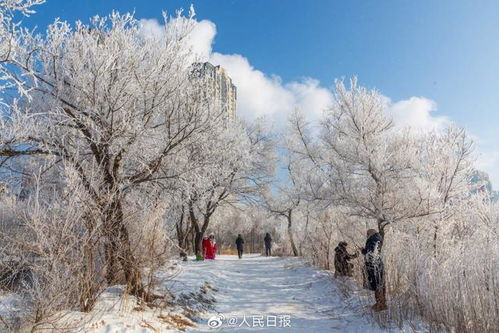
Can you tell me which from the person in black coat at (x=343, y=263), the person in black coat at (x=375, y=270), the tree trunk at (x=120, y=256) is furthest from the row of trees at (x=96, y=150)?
the person in black coat at (x=343, y=263)

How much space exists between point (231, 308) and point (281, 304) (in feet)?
3.63

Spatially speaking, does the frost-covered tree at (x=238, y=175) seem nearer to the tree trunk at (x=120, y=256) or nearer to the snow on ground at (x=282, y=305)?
the snow on ground at (x=282, y=305)

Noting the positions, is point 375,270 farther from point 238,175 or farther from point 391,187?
point 238,175

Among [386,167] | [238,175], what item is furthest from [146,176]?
[238,175]

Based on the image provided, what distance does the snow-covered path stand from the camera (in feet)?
19.9

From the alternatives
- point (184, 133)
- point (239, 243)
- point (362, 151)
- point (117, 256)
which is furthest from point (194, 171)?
point (239, 243)

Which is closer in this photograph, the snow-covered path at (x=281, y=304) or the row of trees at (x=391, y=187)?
the snow-covered path at (x=281, y=304)

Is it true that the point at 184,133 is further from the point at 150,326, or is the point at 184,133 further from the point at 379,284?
the point at 379,284

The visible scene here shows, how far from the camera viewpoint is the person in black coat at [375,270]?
233 inches

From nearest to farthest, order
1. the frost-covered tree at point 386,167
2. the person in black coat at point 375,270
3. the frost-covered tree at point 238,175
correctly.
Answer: the person in black coat at point 375,270, the frost-covered tree at point 386,167, the frost-covered tree at point 238,175

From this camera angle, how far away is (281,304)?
7.74 metres

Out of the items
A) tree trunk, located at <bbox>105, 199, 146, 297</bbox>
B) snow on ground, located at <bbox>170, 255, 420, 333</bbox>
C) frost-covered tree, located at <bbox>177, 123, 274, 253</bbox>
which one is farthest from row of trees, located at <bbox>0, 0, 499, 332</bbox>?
frost-covered tree, located at <bbox>177, 123, 274, 253</bbox>

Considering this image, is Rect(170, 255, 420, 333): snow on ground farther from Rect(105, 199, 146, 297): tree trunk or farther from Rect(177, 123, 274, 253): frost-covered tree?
Rect(177, 123, 274, 253): frost-covered tree

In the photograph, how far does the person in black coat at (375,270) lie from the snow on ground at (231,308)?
33 centimetres
